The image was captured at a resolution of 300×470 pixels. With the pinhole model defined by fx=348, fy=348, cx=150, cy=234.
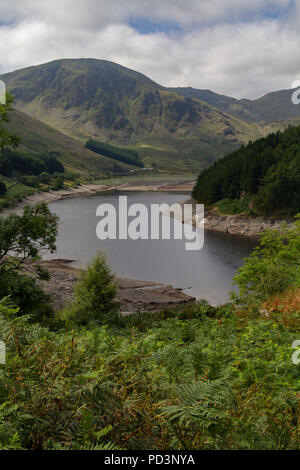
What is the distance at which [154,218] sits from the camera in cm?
9044

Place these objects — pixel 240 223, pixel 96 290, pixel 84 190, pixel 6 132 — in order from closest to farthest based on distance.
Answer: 1. pixel 6 132
2. pixel 96 290
3. pixel 240 223
4. pixel 84 190

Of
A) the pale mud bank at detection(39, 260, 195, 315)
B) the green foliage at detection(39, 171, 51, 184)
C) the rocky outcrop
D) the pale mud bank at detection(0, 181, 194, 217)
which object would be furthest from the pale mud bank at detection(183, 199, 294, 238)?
the green foliage at detection(39, 171, 51, 184)

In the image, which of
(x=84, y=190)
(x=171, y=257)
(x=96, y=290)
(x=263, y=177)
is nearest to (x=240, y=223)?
(x=263, y=177)

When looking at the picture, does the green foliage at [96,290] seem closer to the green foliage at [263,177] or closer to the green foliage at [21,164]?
the green foliage at [263,177]

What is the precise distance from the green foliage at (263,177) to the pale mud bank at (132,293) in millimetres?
43133

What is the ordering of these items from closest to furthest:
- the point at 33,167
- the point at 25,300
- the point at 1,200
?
1. the point at 25,300
2. the point at 1,200
3. the point at 33,167

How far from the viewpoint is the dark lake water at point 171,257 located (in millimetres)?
45312

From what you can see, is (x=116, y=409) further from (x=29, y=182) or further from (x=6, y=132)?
(x=29, y=182)

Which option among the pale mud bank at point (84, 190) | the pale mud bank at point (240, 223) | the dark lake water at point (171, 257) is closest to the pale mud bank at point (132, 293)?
the dark lake water at point (171, 257)

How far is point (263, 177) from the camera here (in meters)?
82.9

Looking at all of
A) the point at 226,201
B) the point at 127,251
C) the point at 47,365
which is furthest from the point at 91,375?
the point at 226,201

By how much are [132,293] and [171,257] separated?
1793cm
